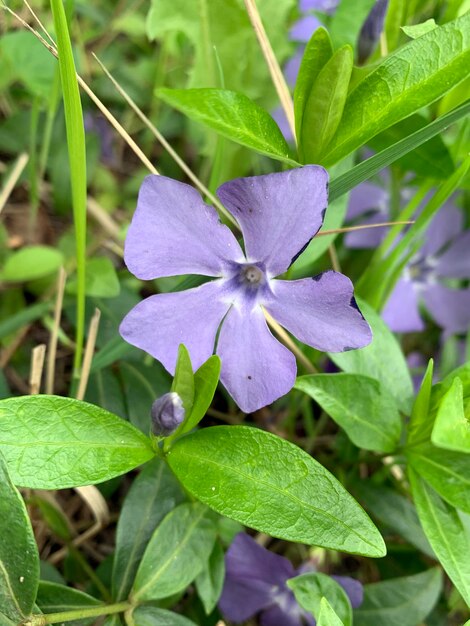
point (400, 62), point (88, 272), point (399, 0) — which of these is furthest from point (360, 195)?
point (400, 62)

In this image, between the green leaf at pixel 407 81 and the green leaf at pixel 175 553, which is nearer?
the green leaf at pixel 407 81

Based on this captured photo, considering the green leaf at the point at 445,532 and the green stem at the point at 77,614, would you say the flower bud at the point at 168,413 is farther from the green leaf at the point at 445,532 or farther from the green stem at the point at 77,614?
the green leaf at the point at 445,532

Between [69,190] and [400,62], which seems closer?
[400,62]

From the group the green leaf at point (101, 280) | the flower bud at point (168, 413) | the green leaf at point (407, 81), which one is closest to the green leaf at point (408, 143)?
the green leaf at point (407, 81)

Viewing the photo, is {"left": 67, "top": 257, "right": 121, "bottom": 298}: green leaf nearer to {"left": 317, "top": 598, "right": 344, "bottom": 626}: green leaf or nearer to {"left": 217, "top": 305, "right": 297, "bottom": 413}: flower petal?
{"left": 217, "top": 305, "right": 297, "bottom": 413}: flower petal

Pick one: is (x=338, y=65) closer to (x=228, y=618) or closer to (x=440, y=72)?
(x=440, y=72)

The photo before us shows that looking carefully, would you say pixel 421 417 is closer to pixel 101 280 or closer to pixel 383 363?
pixel 383 363
